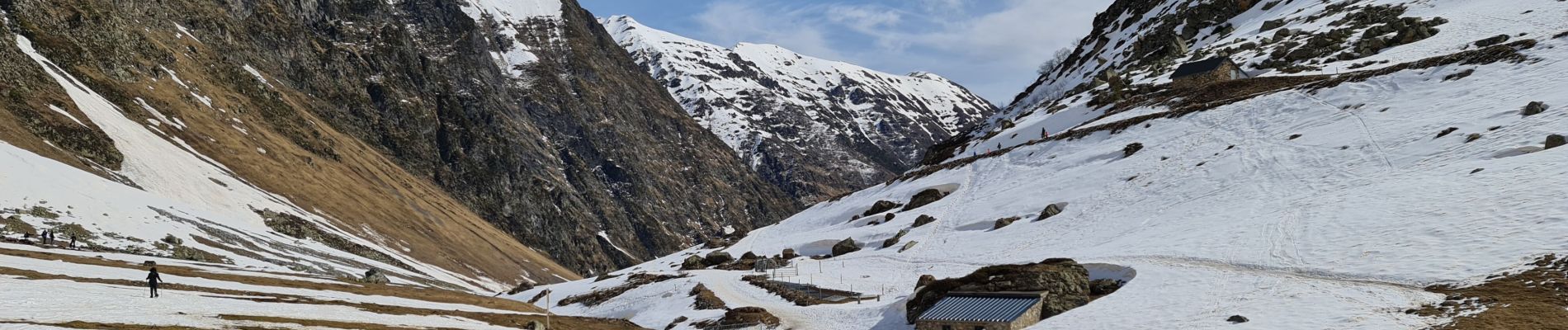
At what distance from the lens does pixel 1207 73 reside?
10694 cm

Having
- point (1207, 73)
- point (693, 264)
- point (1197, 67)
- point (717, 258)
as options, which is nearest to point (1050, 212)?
point (717, 258)

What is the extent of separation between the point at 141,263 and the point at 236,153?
70.9 meters

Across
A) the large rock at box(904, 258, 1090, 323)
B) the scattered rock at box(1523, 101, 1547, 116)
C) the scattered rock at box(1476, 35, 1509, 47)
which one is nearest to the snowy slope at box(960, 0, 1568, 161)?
the scattered rock at box(1476, 35, 1509, 47)

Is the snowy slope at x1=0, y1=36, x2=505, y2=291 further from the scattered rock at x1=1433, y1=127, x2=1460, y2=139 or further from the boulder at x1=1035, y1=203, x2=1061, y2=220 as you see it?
the scattered rock at x1=1433, y1=127, x2=1460, y2=139

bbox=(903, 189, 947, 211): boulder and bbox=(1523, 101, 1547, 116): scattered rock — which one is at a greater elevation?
bbox=(1523, 101, 1547, 116): scattered rock

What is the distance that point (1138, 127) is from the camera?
88875 millimetres

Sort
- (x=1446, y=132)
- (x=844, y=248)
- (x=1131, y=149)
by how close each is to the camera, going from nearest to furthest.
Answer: (x=1446, y=132), (x=1131, y=149), (x=844, y=248)

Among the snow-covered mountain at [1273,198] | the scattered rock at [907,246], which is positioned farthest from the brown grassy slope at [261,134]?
the scattered rock at [907,246]

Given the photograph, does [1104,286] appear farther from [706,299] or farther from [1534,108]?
[1534,108]

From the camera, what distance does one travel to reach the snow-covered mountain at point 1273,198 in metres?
37.1

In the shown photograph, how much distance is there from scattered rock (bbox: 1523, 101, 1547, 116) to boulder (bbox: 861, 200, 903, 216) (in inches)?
2061

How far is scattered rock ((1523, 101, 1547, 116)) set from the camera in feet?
174

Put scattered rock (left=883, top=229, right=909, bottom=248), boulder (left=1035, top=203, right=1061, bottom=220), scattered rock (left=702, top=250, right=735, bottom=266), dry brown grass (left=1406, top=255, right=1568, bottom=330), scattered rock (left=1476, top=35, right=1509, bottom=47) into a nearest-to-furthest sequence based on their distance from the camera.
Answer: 1. dry brown grass (left=1406, top=255, right=1568, bottom=330)
2. boulder (left=1035, top=203, right=1061, bottom=220)
3. scattered rock (left=883, top=229, right=909, bottom=248)
4. scattered rock (left=1476, top=35, right=1509, bottom=47)
5. scattered rock (left=702, top=250, right=735, bottom=266)

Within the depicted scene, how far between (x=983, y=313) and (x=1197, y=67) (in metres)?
78.9
